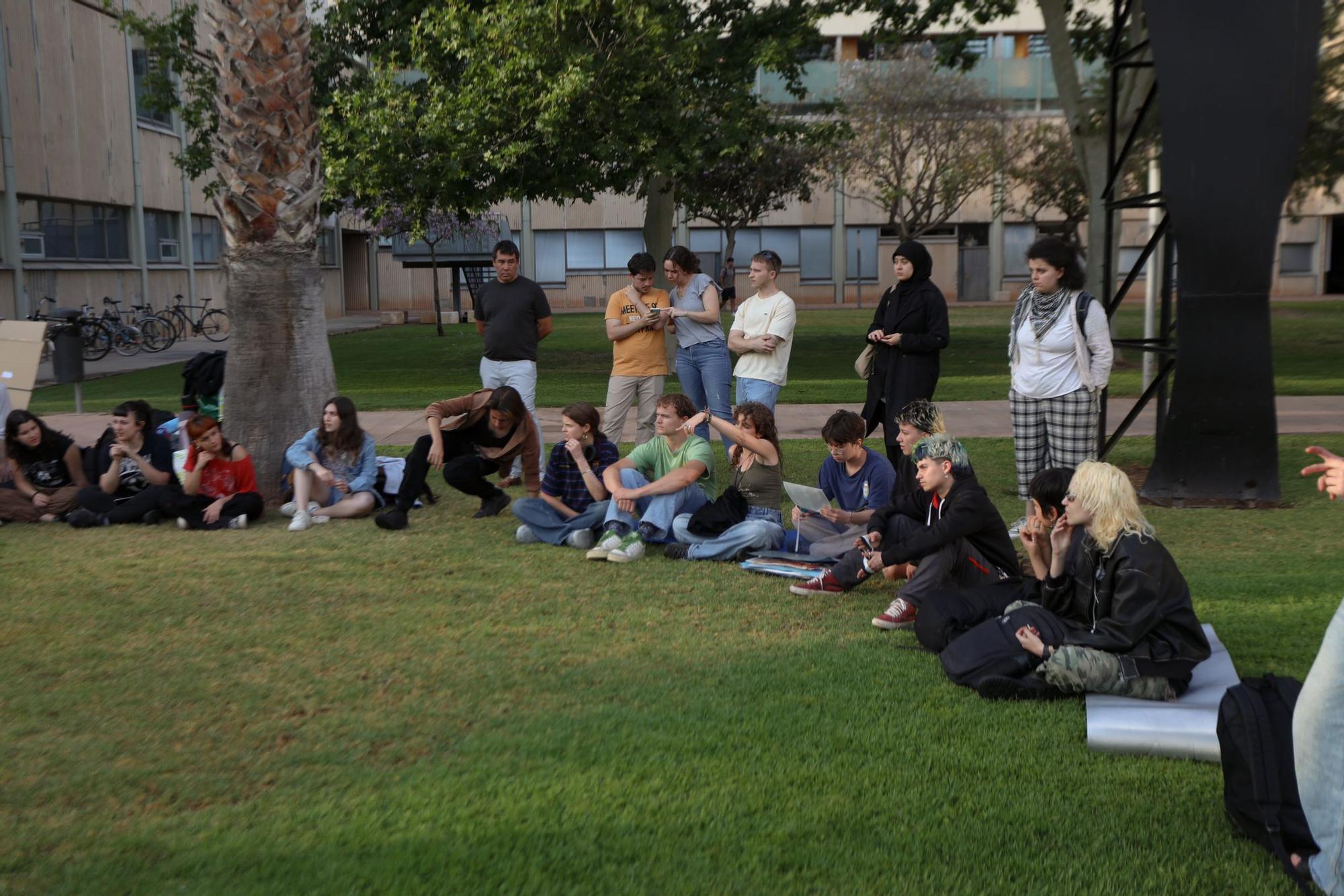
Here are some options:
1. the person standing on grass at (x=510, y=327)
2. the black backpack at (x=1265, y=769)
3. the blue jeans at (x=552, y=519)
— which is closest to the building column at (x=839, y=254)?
the person standing on grass at (x=510, y=327)

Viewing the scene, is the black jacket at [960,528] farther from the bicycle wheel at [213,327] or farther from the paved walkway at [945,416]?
the bicycle wheel at [213,327]

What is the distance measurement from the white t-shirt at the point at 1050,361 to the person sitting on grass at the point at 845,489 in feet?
3.60

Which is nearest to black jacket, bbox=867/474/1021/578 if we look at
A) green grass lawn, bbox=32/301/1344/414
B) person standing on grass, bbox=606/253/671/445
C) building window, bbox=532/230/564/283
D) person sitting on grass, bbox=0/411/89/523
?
person standing on grass, bbox=606/253/671/445

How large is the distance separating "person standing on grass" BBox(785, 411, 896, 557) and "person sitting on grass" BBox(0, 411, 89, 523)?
16.8 ft

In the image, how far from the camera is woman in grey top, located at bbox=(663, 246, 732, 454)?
30.9ft

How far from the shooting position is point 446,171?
623 inches

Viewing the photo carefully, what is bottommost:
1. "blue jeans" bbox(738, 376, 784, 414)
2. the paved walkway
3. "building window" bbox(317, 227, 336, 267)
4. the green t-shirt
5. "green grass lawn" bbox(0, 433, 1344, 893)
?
"green grass lawn" bbox(0, 433, 1344, 893)

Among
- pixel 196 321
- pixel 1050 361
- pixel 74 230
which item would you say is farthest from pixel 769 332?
pixel 196 321

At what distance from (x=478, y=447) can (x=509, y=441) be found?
25 centimetres

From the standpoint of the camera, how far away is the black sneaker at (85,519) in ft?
28.1

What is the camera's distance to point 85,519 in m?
8.56

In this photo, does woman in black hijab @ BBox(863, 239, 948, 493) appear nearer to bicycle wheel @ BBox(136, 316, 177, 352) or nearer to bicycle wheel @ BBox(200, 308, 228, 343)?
bicycle wheel @ BBox(136, 316, 177, 352)

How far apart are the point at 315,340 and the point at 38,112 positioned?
18.7 m

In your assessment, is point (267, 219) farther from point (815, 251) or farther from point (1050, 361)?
point (815, 251)
